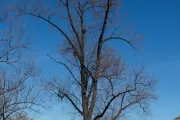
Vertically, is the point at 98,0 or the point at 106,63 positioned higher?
the point at 98,0

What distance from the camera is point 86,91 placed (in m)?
18.5

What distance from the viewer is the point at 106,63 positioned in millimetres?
18750

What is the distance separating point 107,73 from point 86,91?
5.12ft

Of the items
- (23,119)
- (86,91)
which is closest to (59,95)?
(86,91)

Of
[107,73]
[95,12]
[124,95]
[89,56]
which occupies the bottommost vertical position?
[124,95]

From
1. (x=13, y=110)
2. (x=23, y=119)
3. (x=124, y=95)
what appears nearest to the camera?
(x=124, y=95)

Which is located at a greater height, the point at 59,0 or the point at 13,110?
the point at 59,0

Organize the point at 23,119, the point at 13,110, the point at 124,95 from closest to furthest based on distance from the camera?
the point at 124,95
the point at 13,110
the point at 23,119

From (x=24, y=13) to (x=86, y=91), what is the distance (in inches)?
224

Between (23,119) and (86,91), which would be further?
(23,119)

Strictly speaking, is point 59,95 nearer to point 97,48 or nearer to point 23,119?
point 97,48

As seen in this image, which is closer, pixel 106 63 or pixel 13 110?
pixel 106 63

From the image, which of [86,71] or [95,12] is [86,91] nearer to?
[86,71]

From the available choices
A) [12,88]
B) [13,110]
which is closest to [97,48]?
[12,88]
